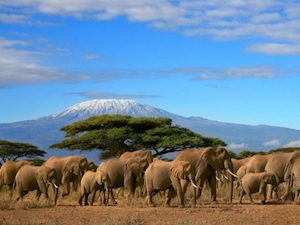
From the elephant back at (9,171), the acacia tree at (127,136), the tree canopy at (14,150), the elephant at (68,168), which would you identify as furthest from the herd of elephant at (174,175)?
the tree canopy at (14,150)

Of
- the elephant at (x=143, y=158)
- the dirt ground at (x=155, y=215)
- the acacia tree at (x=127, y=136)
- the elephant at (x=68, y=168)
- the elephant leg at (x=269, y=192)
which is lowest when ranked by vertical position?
the dirt ground at (x=155, y=215)

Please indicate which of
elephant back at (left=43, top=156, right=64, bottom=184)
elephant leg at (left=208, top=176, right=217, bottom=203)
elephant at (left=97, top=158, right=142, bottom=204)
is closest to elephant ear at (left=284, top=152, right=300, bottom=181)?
elephant leg at (left=208, top=176, right=217, bottom=203)

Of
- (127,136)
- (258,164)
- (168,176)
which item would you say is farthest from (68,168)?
(127,136)

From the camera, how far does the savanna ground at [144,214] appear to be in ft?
58.0

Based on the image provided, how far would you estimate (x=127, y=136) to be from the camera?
1770 inches

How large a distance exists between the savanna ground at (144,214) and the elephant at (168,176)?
0.49 metres

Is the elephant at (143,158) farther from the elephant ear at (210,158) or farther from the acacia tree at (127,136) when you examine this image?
the acacia tree at (127,136)

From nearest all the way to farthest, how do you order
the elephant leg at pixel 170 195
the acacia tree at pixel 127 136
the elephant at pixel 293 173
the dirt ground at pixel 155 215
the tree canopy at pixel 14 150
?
the dirt ground at pixel 155 215 → the elephant leg at pixel 170 195 → the elephant at pixel 293 173 → the acacia tree at pixel 127 136 → the tree canopy at pixel 14 150

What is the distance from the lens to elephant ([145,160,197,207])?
21688mm

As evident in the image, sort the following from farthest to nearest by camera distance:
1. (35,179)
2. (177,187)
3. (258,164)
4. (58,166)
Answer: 1. (58,166)
2. (258,164)
3. (35,179)
4. (177,187)

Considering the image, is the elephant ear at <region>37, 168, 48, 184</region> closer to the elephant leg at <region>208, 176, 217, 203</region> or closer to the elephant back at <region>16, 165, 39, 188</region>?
the elephant back at <region>16, 165, 39, 188</region>

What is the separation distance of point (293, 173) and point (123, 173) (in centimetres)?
556

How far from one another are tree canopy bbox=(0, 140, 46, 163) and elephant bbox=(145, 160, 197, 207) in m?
33.9

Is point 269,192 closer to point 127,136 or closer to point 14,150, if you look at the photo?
point 127,136
